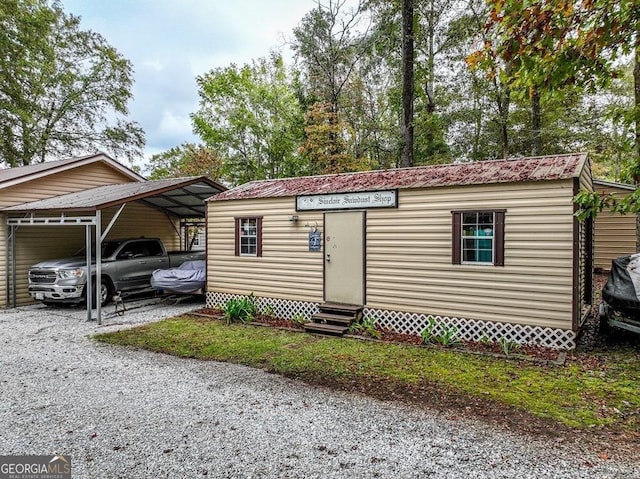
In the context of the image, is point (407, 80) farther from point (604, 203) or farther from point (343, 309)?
point (604, 203)

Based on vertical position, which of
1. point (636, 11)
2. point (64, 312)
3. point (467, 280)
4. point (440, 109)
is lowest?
point (64, 312)

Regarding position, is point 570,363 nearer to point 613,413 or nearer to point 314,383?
point 613,413

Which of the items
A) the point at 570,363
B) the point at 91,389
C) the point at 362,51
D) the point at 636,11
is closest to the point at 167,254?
the point at 91,389

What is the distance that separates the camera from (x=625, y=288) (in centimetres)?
604

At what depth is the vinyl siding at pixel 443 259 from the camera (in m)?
6.13

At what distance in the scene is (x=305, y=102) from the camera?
20.0m

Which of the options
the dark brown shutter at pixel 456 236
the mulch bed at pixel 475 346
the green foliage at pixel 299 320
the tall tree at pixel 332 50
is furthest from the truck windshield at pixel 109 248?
the tall tree at pixel 332 50

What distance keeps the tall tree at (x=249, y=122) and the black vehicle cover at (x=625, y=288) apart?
1710 centimetres

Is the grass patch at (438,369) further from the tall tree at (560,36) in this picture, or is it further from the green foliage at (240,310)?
the tall tree at (560,36)

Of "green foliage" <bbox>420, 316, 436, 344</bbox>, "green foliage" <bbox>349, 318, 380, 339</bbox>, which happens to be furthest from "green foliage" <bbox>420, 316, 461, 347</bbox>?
"green foliage" <bbox>349, 318, 380, 339</bbox>

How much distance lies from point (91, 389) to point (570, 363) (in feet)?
22.3

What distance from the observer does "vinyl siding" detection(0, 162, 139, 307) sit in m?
10.9

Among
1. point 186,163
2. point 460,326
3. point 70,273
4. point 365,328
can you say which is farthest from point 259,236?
point 186,163

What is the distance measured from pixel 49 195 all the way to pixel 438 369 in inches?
499
